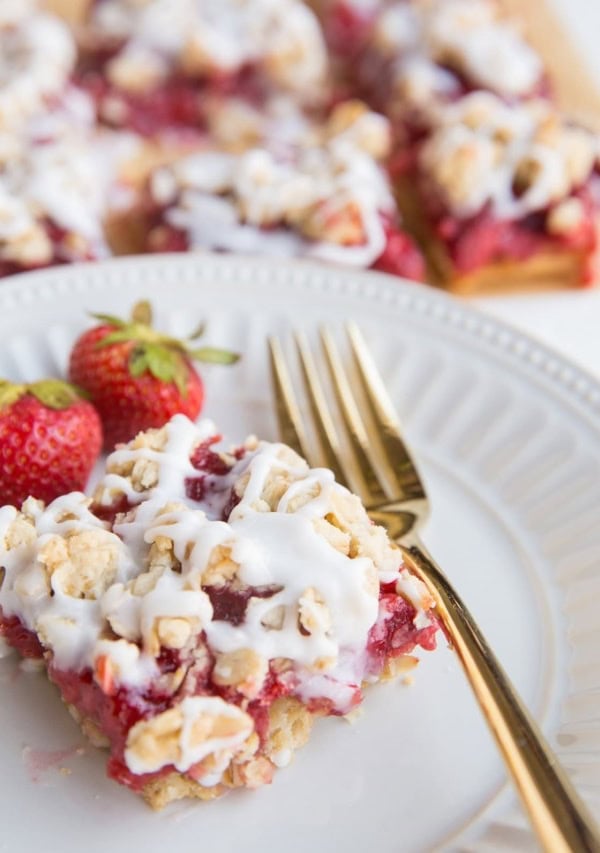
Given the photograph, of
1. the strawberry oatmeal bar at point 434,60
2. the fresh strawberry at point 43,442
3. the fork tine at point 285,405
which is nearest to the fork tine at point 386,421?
the fork tine at point 285,405

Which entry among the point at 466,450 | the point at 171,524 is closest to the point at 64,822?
the point at 171,524

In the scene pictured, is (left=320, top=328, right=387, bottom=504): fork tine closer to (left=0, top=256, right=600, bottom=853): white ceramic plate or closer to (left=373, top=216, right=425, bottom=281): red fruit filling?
(left=0, top=256, right=600, bottom=853): white ceramic plate

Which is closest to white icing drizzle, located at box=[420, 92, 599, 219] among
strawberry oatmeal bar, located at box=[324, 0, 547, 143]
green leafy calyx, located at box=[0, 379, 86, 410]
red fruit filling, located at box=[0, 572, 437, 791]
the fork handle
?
strawberry oatmeal bar, located at box=[324, 0, 547, 143]

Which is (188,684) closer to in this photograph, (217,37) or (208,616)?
(208,616)

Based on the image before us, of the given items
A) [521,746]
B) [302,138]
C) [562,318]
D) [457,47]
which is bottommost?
[562,318]

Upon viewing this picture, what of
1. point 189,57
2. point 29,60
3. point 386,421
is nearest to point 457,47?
point 189,57

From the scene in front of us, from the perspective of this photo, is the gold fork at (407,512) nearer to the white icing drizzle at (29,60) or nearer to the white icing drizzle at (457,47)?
the white icing drizzle at (29,60)
